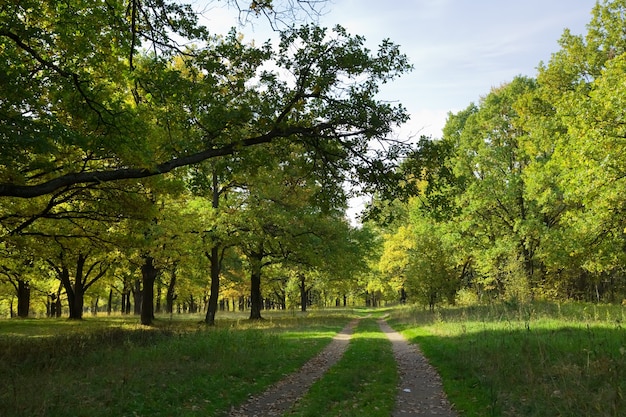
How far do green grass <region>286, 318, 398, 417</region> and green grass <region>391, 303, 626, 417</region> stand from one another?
136cm

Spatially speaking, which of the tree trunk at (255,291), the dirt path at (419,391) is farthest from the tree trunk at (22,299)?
the dirt path at (419,391)

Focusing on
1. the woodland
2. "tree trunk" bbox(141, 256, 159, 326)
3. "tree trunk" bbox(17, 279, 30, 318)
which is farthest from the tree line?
"tree trunk" bbox(17, 279, 30, 318)

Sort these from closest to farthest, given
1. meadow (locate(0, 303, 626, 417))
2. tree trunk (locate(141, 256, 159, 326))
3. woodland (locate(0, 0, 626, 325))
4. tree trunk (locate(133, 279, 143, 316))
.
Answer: meadow (locate(0, 303, 626, 417)) < woodland (locate(0, 0, 626, 325)) < tree trunk (locate(141, 256, 159, 326)) < tree trunk (locate(133, 279, 143, 316))

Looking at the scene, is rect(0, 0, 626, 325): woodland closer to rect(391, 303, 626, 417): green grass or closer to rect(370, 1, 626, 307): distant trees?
rect(370, 1, 626, 307): distant trees

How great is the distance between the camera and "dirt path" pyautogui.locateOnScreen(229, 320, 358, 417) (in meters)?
7.97

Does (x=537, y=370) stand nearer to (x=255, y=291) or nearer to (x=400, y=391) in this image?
(x=400, y=391)

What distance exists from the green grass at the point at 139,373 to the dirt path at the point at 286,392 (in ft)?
0.93

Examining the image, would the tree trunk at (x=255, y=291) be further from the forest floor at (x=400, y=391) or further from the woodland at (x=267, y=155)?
the forest floor at (x=400, y=391)

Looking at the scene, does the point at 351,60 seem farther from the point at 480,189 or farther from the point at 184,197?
the point at 480,189

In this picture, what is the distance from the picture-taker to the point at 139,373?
30.8 ft

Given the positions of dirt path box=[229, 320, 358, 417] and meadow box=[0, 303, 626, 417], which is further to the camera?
dirt path box=[229, 320, 358, 417]

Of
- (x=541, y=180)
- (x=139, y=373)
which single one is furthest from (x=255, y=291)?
(x=139, y=373)

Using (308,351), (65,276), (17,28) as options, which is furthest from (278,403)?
(65,276)

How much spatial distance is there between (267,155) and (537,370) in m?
8.65
